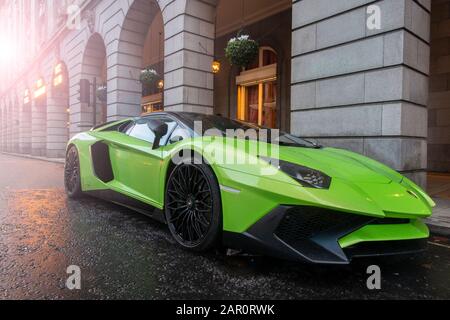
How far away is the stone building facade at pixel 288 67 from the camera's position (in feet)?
17.8

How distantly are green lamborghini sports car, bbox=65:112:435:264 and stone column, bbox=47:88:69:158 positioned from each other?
19.5 meters

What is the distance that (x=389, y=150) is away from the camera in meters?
5.27

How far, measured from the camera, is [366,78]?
18.5 feet

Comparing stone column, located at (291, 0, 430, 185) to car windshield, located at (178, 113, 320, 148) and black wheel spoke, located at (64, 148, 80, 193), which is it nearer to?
car windshield, located at (178, 113, 320, 148)

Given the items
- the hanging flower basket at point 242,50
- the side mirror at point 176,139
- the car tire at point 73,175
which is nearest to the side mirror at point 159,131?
the side mirror at point 176,139

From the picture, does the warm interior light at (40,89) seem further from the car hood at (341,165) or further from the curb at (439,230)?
the curb at (439,230)

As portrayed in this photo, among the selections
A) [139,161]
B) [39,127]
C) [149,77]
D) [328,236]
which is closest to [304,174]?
[328,236]

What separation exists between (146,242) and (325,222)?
5.49 ft

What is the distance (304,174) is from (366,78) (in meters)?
4.05

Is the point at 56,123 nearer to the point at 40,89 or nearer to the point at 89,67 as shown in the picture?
the point at 40,89

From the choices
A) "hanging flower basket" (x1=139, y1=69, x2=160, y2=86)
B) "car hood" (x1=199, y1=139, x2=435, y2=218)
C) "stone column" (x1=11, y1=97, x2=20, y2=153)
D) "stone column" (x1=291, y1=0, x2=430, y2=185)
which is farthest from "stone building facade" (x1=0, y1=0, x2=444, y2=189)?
"stone column" (x1=11, y1=97, x2=20, y2=153)

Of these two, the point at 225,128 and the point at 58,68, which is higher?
the point at 58,68

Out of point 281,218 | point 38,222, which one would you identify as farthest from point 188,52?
point 281,218

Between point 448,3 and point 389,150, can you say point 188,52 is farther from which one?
point 448,3
